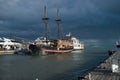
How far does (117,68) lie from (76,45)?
534 ft

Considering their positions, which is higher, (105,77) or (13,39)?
(13,39)

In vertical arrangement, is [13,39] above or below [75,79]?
above

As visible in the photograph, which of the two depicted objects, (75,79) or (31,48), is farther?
(31,48)

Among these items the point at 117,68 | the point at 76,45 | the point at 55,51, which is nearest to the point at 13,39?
the point at 76,45

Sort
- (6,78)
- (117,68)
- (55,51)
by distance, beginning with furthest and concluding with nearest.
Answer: (55,51) → (6,78) → (117,68)

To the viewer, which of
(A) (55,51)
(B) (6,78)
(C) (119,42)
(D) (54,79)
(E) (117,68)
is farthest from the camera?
(C) (119,42)

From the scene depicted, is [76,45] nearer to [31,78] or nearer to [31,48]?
[31,48]

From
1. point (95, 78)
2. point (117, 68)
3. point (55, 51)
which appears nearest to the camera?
point (95, 78)

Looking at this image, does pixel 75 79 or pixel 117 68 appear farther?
pixel 75 79

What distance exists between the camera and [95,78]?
1009 inches

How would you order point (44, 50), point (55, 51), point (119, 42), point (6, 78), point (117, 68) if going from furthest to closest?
point (119, 42), point (55, 51), point (44, 50), point (6, 78), point (117, 68)

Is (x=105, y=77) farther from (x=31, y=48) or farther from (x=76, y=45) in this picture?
(x=76, y=45)

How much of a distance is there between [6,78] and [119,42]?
121963 mm

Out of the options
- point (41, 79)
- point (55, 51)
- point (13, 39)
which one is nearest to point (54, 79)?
point (41, 79)
